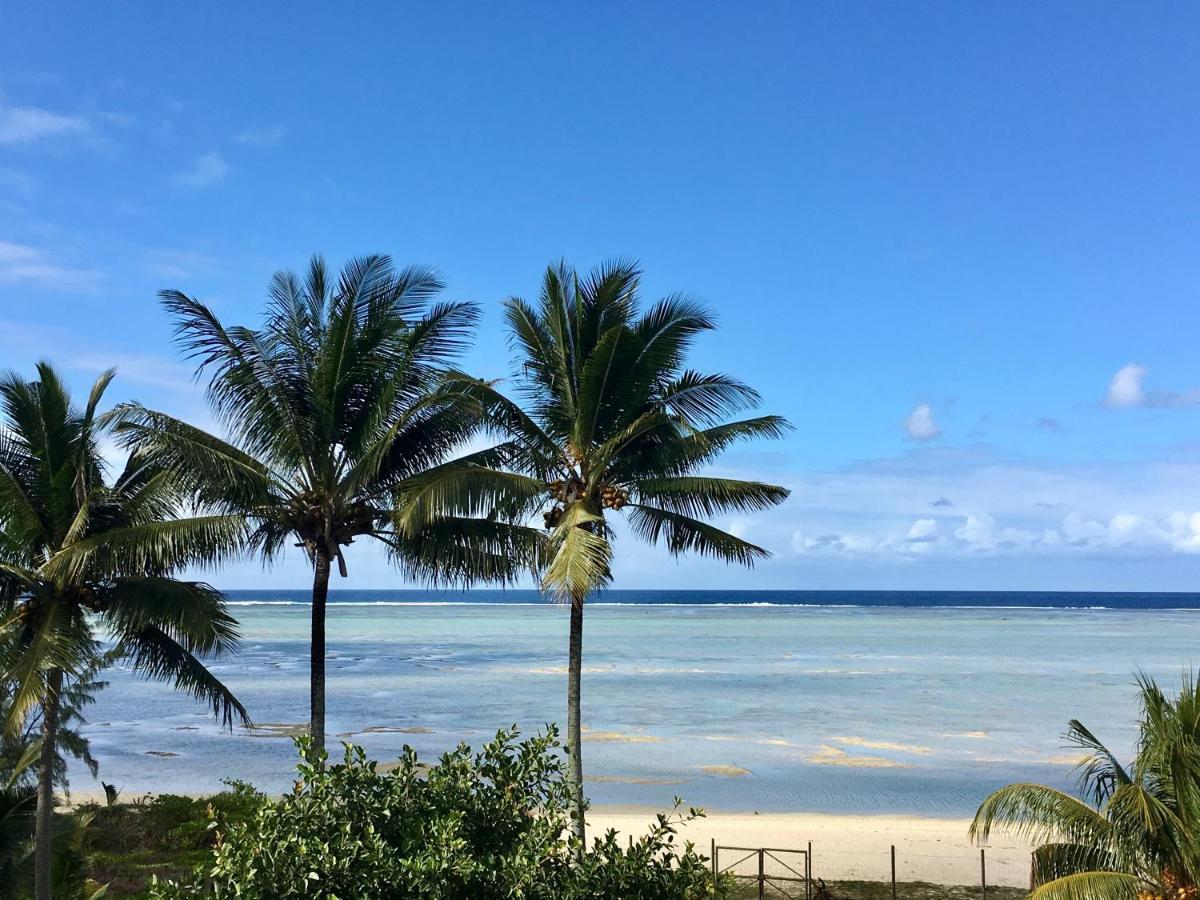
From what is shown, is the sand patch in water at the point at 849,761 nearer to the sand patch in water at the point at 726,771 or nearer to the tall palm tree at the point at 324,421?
the sand patch in water at the point at 726,771

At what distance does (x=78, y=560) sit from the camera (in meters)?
12.9

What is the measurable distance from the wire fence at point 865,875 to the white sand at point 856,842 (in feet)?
0.07

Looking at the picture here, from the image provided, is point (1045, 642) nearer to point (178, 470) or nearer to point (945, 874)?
point (945, 874)

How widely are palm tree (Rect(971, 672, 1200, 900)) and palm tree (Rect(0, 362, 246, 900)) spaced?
33.6 ft

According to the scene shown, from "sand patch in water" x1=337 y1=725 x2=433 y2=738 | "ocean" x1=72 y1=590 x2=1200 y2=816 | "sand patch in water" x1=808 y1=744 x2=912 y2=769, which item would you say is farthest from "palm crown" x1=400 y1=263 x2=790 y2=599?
"sand patch in water" x1=337 y1=725 x2=433 y2=738

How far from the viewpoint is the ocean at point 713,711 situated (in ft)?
103

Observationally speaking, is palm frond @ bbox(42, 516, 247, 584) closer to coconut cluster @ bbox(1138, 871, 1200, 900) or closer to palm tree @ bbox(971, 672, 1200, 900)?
palm tree @ bbox(971, 672, 1200, 900)

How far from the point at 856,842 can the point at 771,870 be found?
154 inches

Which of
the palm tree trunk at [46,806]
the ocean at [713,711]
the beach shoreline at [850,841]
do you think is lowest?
the ocean at [713,711]

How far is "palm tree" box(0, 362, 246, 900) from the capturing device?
13.0 meters

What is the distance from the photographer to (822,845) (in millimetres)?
22375

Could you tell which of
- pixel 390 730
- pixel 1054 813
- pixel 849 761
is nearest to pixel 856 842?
pixel 849 761

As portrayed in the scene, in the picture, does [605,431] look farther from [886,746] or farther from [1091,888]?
[886,746]

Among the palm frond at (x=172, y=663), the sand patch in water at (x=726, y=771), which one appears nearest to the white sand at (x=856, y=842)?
the sand patch in water at (x=726, y=771)
